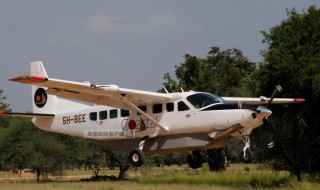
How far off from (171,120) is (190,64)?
34133 millimetres

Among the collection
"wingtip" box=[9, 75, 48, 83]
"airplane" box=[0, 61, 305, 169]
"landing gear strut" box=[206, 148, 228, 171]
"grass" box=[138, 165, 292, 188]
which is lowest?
"grass" box=[138, 165, 292, 188]

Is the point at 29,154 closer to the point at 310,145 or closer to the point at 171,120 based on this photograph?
the point at 310,145

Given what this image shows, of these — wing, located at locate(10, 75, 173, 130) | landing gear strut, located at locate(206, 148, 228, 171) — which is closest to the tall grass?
landing gear strut, located at locate(206, 148, 228, 171)

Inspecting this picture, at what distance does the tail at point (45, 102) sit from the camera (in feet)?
94.3

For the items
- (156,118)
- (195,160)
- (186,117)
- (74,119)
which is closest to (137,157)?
(156,118)

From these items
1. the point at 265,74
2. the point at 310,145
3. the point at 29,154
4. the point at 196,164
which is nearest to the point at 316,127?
the point at 310,145

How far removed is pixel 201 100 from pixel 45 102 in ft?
31.0

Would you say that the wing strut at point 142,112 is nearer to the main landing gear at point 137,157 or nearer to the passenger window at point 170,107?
the passenger window at point 170,107

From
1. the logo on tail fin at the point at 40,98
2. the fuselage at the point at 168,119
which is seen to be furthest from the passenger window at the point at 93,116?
the logo on tail fin at the point at 40,98

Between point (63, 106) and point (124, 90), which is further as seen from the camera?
point (63, 106)

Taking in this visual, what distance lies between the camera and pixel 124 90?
950 inches

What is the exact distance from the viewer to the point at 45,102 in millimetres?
29969

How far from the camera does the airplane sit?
22.9 metres

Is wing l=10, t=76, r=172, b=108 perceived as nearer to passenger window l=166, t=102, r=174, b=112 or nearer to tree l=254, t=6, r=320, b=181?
passenger window l=166, t=102, r=174, b=112
